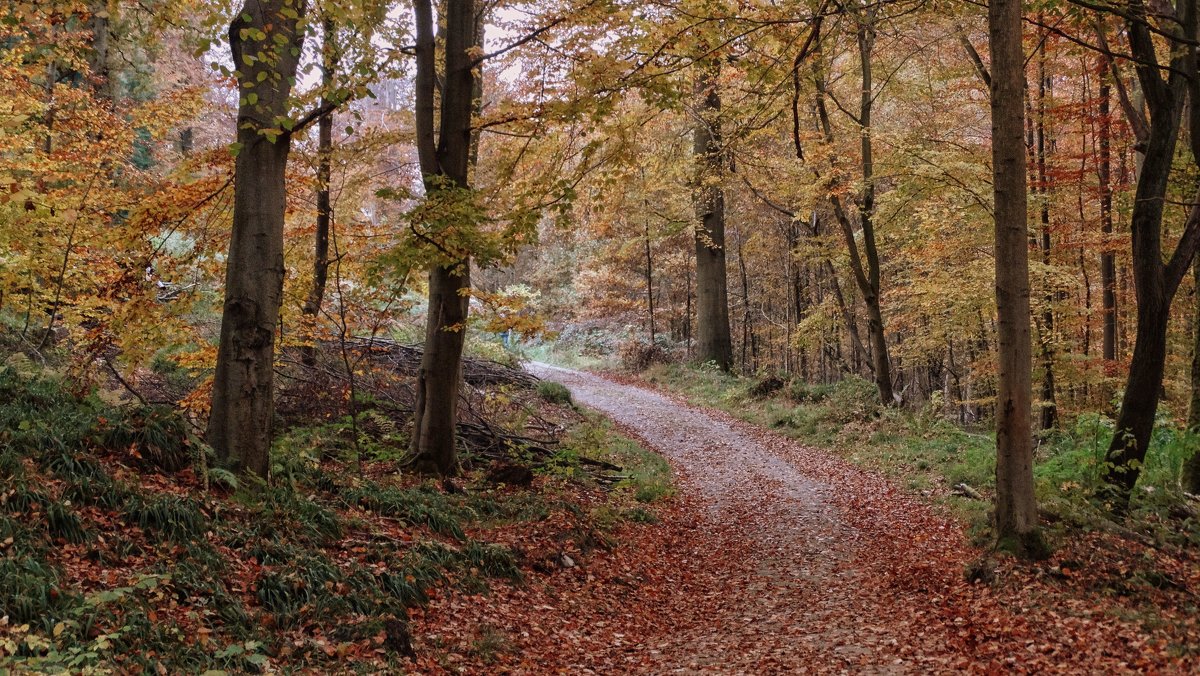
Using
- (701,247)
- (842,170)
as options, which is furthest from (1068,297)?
(701,247)

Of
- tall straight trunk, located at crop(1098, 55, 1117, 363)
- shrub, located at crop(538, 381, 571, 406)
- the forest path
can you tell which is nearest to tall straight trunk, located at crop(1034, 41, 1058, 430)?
tall straight trunk, located at crop(1098, 55, 1117, 363)

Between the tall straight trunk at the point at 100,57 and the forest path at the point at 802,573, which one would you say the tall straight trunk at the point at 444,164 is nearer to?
the forest path at the point at 802,573

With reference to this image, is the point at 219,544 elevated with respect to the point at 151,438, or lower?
lower

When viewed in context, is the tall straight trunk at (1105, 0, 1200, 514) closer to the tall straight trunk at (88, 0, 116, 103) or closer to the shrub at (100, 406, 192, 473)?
the shrub at (100, 406, 192, 473)

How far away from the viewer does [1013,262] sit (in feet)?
21.1

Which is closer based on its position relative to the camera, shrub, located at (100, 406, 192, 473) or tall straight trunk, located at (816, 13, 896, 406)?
shrub, located at (100, 406, 192, 473)

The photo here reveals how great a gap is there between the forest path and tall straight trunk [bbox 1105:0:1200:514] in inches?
83.5

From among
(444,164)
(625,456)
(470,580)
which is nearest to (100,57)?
(444,164)

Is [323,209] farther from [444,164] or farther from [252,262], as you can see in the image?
[252,262]

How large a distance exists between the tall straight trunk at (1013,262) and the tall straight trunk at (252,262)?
6.26 metres

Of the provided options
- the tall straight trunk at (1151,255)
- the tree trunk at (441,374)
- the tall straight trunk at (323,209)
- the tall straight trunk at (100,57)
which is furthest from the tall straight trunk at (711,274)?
the tall straight trunk at (100,57)

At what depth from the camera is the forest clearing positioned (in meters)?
5.21

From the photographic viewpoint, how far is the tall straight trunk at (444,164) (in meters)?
9.15

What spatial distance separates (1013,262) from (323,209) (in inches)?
406
